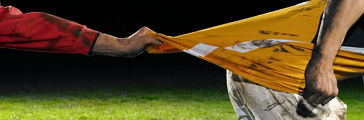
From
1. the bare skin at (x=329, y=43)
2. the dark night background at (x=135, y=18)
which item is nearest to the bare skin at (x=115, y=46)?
the bare skin at (x=329, y=43)

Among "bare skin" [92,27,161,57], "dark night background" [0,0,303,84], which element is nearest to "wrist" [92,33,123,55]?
"bare skin" [92,27,161,57]

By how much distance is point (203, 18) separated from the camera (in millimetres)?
12219

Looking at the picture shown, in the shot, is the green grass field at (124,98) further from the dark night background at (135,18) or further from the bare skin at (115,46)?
the bare skin at (115,46)

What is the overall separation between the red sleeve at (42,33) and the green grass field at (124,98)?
3342 millimetres

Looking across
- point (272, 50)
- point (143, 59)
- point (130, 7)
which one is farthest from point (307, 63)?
point (143, 59)

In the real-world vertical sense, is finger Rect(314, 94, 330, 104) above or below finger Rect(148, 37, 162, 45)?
below

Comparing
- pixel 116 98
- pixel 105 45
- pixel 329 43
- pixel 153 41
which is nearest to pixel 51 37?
pixel 105 45

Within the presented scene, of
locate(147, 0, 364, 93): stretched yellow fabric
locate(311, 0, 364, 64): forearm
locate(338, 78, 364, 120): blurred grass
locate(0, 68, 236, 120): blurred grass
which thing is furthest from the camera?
locate(0, 68, 236, 120): blurred grass

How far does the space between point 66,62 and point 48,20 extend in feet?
36.0

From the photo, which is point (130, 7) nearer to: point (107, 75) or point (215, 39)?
point (107, 75)

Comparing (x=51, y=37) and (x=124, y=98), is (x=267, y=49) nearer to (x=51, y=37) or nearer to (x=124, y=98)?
(x=51, y=37)

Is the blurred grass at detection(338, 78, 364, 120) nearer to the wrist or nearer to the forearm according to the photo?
the forearm

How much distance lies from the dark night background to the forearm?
904 cm

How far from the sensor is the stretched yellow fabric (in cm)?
143
